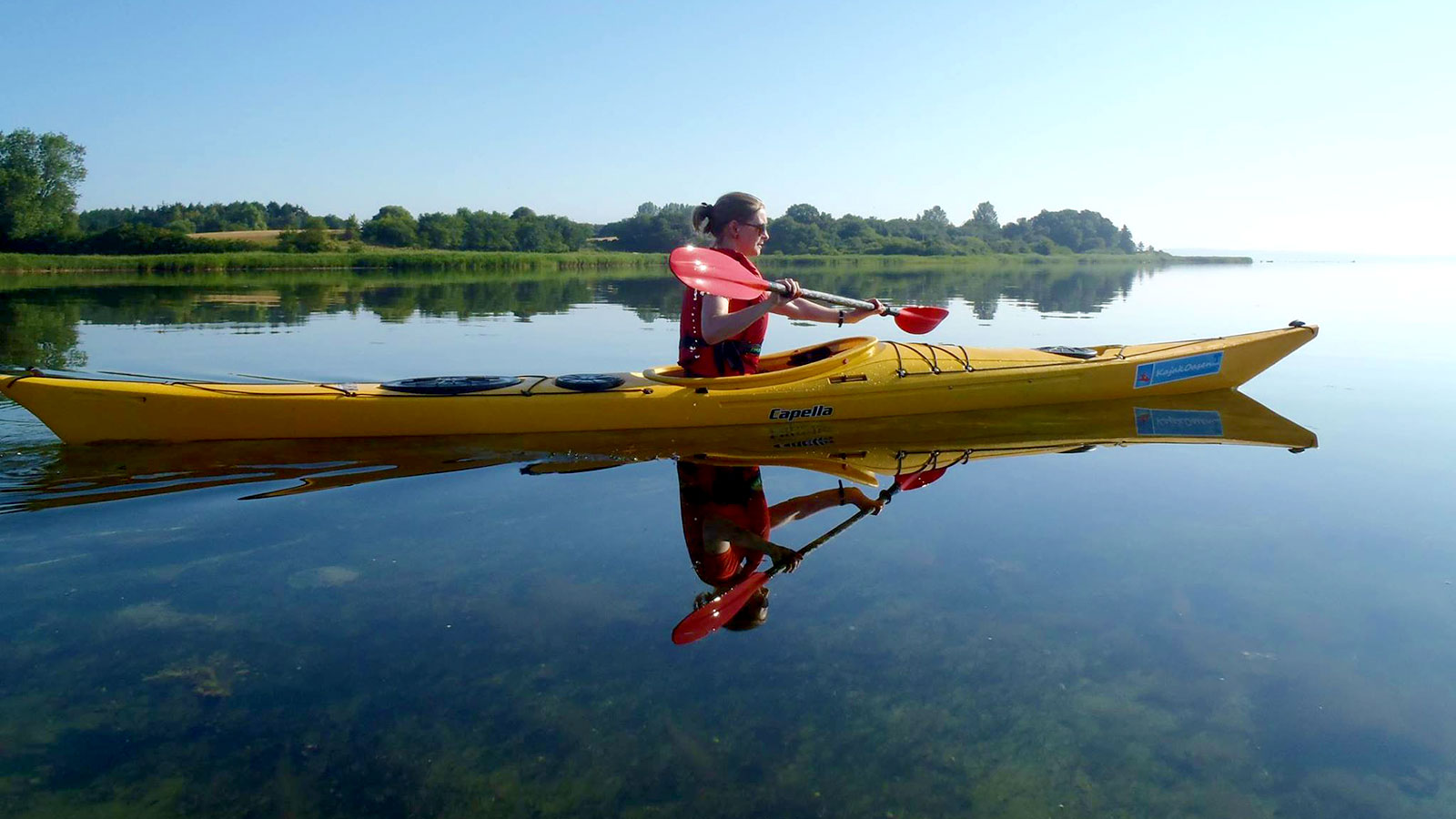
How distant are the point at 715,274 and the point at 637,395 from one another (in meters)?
0.99

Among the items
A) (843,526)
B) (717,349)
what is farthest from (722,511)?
(717,349)

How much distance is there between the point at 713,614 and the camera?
2.90 meters

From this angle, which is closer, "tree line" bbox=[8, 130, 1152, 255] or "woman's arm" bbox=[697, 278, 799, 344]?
"woman's arm" bbox=[697, 278, 799, 344]

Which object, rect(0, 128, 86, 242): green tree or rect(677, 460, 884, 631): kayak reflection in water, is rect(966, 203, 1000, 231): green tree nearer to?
rect(0, 128, 86, 242): green tree

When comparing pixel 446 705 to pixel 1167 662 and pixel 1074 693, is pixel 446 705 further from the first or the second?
pixel 1167 662

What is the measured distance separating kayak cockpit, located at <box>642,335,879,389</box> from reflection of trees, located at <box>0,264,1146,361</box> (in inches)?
242

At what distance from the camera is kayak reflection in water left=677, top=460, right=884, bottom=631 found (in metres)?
3.25

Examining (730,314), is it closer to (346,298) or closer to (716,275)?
(716,275)

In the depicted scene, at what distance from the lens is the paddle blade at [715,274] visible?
200 inches

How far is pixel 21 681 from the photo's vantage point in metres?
2.49

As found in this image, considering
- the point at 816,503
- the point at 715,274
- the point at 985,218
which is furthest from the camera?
the point at 985,218

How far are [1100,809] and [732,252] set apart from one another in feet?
13.1

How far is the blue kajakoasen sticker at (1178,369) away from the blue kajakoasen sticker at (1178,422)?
12.5 inches

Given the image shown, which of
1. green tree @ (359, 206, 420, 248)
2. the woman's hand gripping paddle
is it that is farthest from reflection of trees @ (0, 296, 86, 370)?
green tree @ (359, 206, 420, 248)
